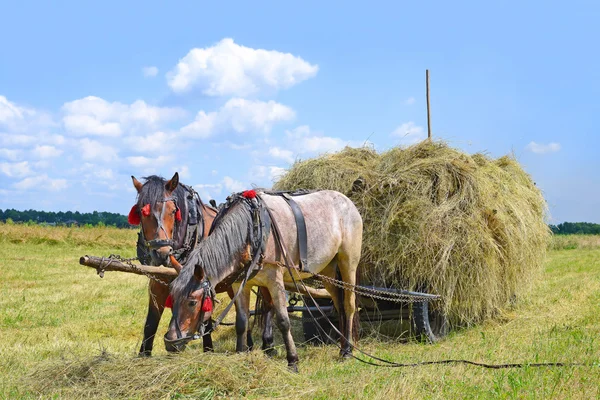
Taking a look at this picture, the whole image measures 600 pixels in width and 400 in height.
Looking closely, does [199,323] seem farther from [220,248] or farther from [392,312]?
[392,312]

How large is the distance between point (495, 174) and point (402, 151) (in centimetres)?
132

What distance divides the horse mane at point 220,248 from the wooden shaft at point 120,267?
41 centimetres

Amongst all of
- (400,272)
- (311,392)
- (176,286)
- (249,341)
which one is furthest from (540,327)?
(176,286)

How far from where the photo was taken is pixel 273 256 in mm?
5094

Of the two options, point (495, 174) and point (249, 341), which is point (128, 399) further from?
point (495, 174)

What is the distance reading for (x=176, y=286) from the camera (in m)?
4.18

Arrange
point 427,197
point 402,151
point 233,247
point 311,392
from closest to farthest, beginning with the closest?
point 311,392 → point 233,247 → point 427,197 → point 402,151

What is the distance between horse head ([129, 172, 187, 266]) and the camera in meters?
4.78

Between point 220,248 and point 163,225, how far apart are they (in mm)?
607

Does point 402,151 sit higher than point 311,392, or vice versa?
point 402,151

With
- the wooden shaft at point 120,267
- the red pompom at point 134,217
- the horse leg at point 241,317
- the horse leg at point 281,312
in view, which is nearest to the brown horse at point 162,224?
the red pompom at point 134,217

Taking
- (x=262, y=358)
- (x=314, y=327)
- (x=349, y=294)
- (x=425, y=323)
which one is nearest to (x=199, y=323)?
(x=262, y=358)

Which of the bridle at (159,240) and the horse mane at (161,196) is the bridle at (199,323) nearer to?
the bridle at (159,240)

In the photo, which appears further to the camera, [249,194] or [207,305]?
[249,194]
